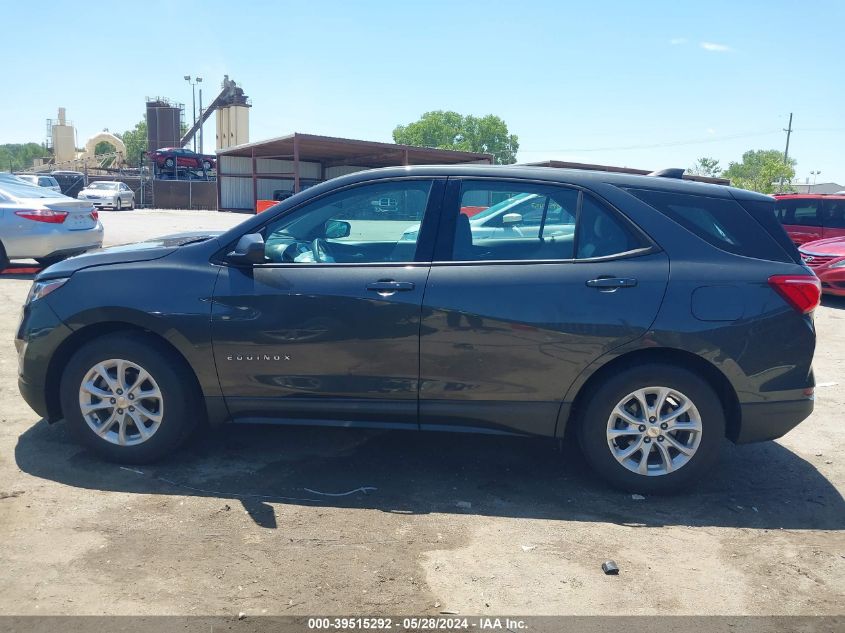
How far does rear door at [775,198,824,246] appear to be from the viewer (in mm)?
14281

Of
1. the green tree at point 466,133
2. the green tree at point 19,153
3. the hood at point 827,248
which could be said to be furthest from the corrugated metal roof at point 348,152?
the green tree at point 19,153

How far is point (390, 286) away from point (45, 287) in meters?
2.14

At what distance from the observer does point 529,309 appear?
3.78 m

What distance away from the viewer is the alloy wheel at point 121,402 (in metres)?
4.07

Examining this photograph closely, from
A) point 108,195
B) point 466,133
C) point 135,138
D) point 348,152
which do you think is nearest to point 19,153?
point 135,138

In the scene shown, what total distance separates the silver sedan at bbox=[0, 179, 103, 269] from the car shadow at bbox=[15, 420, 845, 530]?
6713 mm

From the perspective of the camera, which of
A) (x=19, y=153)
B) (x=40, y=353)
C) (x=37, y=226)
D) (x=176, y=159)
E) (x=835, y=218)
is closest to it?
(x=40, y=353)

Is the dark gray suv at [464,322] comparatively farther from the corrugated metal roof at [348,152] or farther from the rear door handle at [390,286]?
the corrugated metal roof at [348,152]

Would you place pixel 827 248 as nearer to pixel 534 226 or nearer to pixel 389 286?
pixel 534 226

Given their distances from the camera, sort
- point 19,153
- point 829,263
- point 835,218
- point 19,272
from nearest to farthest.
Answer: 1. point 19,272
2. point 829,263
3. point 835,218
4. point 19,153

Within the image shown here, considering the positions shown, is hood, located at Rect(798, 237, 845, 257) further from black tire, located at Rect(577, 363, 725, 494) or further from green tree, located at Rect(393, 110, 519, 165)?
green tree, located at Rect(393, 110, 519, 165)

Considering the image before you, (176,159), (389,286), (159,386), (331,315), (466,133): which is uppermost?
(466,133)

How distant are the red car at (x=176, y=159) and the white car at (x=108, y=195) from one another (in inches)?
401

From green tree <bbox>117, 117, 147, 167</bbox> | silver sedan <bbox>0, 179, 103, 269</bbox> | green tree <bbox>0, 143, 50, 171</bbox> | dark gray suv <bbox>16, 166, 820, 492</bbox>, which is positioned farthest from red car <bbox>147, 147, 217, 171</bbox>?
green tree <bbox>0, 143, 50, 171</bbox>
